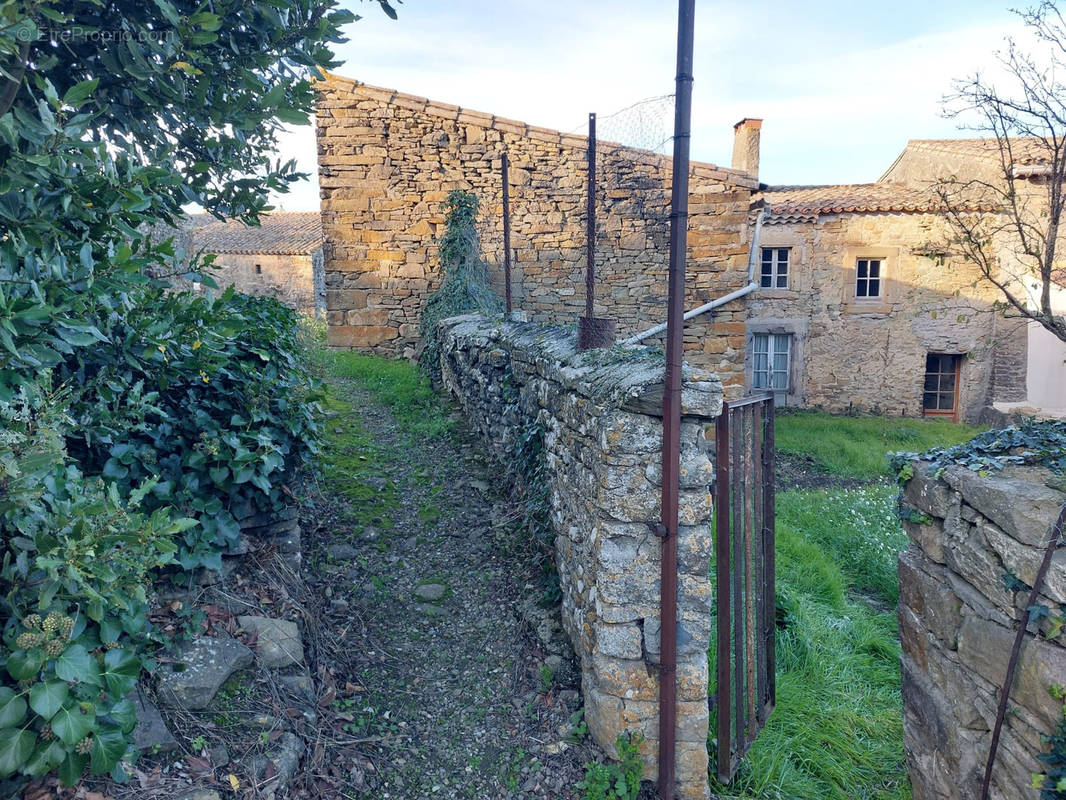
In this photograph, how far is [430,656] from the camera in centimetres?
372

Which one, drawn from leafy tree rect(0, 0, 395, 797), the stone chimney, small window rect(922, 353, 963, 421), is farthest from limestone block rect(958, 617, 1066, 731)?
A: small window rect(922, 353, 963, 421)

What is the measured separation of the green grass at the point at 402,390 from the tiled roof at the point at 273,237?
11487 mm

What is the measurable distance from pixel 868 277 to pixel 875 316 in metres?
0.90

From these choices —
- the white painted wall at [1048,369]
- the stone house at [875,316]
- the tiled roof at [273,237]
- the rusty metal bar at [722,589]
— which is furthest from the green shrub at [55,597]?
the tiled roof at [273,237]

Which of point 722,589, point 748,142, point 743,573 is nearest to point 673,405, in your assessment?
point 722,589

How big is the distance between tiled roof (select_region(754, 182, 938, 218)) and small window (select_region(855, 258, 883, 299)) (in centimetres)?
117

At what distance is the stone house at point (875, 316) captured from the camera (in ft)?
46.2

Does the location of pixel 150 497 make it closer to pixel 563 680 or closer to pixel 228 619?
pixel 228 619

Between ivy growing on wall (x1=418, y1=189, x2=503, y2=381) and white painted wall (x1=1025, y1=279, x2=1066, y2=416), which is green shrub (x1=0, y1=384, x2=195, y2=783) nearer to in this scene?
ivy growing on wall (x1=418, y1=189, x2=503, y2=381)

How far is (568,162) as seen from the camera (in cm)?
1012

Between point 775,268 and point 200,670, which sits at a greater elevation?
point 775,268

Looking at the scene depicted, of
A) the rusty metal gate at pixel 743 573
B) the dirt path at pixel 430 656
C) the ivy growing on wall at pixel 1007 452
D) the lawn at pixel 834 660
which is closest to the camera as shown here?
the ivy growing on wall at pixel 1007 452

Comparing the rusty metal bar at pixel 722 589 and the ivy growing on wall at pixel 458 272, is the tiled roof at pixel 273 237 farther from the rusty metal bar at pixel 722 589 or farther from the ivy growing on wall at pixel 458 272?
the rusty metal bar at pixel 722 589

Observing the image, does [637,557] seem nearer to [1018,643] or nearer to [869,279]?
[1018,643]
